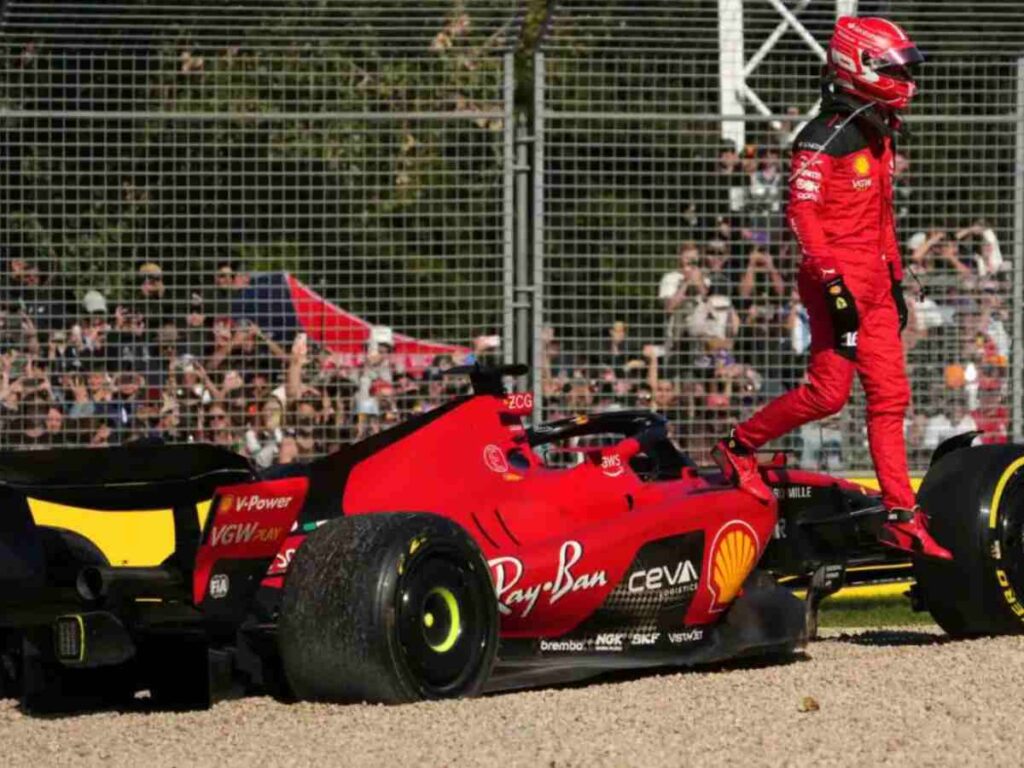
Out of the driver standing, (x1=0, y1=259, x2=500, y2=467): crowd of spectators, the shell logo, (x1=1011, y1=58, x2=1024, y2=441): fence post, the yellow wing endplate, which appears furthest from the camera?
(x1=1011, y1=58, x2=1024, y2=441): fence post

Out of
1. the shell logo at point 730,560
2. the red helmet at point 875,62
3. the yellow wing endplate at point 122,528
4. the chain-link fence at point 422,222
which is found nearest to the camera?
the shell logo at point 730,560

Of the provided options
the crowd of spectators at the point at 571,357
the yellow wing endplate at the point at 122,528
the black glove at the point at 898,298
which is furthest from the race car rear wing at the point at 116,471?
the crowd of spectators at the point at 571,357

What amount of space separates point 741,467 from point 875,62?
5.78ft

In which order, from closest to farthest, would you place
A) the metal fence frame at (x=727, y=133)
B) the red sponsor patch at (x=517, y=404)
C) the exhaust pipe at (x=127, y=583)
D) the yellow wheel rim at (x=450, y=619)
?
the yellow wheel rim at (x=450, y=619)
the exhaust pipe at (x=127, y=583)
the red sponsor patch at (x=517, y=404)
the metal fence frame at (x=727, y=133)

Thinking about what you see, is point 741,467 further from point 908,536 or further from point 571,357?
point 571,357

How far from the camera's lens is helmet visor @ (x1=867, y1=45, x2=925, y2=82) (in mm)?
8273

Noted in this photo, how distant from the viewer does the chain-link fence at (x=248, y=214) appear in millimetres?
11148

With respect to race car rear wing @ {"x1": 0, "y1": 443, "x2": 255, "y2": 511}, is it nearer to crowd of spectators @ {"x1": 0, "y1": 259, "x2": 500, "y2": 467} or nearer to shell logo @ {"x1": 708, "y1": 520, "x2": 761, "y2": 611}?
shell logo @ {"x1": 708, "y1": 520, "x2": 761, "y2": 611}

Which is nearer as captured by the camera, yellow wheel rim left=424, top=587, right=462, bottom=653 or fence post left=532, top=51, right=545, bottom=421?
yellow wheel rim left=424, top=587, right=462, bottom=653

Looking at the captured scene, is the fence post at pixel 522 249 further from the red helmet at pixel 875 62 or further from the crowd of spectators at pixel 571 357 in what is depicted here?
the red helmet at pixel 875 62

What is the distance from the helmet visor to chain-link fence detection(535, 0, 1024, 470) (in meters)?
2.97

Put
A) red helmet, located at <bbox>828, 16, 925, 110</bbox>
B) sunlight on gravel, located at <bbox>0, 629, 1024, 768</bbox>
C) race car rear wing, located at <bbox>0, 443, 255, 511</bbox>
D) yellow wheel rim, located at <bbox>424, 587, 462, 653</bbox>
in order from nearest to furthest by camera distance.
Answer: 1. sunlight on gravel, located at <bbox>0, 629, 1024, 768</bbox>
2. yellow wheel rim, located at <bbox>424, 587, 462, 653</bbox>
3. race car rear wing, located at <bbox>0, 443, 255, 511</bbox>
4. red helmet, located at <bbox>828, 16, 925, 110</bbox>

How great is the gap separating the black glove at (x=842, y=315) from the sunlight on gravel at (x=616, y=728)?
5.61 feet

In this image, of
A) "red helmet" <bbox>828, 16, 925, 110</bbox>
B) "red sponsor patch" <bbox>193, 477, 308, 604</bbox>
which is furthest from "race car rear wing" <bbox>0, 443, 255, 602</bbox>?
"red helmet" <bbox>828, 16, 925, 110</bbox>
